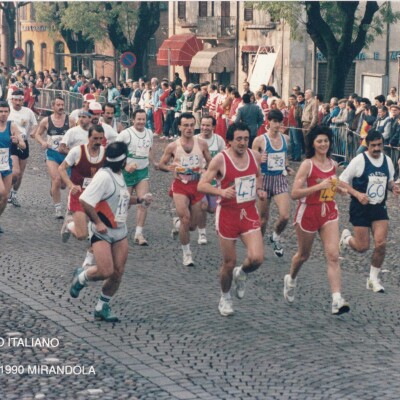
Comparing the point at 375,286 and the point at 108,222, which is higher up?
the point at 108,222

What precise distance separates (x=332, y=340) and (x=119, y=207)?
215 centimetres

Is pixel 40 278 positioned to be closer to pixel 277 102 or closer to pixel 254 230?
pixel 254 230

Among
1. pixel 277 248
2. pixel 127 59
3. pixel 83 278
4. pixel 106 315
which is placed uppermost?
pixel 127 59

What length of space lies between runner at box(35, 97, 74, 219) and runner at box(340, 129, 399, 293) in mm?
5841

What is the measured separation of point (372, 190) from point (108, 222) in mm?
2959

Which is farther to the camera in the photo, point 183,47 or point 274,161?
point 183,47

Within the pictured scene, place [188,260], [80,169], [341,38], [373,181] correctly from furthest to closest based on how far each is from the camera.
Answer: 1. [341,38]
2. [80,169]
3. [188,260]
4. [373,181]

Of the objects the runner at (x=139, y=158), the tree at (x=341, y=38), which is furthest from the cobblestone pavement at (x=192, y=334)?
the tree at (x=341, y=38)

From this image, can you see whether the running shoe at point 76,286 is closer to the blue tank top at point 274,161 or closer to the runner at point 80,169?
the runner at point 80,169

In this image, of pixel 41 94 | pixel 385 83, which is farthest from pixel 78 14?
pixel 385 83

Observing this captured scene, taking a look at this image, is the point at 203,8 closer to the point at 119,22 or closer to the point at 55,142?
the point at 119,22

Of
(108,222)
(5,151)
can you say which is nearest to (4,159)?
(5,151)

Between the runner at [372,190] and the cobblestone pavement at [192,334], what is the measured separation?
0.40 meters

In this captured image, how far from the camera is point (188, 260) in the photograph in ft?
44.0
